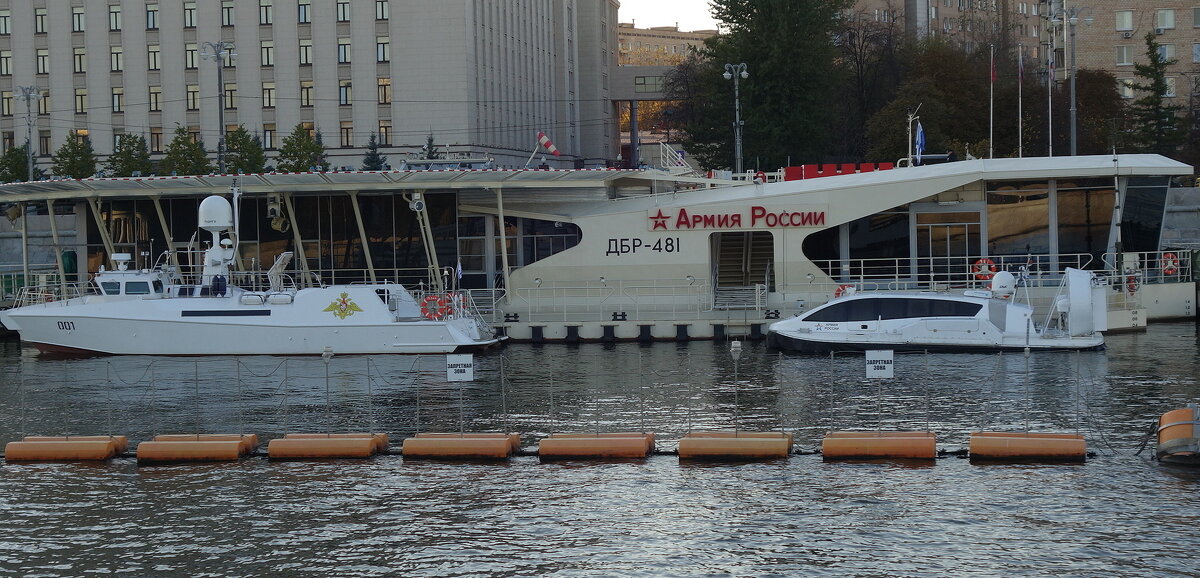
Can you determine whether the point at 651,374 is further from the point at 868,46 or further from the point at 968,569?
the point at 868,46

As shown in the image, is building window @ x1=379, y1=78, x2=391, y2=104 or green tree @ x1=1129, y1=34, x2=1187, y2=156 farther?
building window @ x1=379, y1=78, x2=391, y2=104

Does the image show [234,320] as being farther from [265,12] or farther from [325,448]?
[265,12]

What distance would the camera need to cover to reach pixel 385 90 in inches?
3669

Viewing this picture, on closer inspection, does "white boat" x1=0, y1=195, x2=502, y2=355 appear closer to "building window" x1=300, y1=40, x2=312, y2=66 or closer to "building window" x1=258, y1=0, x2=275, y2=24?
"building window" x1=300, y1=40, x2=312, y2=66

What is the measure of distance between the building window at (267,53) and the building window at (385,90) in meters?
7.57

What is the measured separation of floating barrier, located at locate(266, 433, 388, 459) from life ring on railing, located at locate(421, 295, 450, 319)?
18.4 m

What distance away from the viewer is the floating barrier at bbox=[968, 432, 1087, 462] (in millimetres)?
26352

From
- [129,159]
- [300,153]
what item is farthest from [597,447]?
[129,159]

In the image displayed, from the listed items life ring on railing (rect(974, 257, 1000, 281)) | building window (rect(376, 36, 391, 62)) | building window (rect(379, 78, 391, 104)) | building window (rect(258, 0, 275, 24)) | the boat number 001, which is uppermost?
building window (rect(258, 0, 275, 24))

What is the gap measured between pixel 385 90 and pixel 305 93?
18.0 feet

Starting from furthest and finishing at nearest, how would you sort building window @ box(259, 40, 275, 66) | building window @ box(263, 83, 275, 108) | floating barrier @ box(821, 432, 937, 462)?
building window @ box(263, 83, 275, 108) → building window @ box(259, 40, 275, 66) → floating barrier @ box(821, 432, 937, 462)

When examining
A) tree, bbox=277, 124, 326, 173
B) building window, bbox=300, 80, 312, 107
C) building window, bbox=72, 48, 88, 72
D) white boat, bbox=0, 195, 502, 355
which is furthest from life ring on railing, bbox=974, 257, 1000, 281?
building window, bbox=72, 48, 88, 72

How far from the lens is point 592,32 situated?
143m

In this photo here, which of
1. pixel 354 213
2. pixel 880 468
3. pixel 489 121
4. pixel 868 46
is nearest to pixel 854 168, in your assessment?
pixel 354 213
